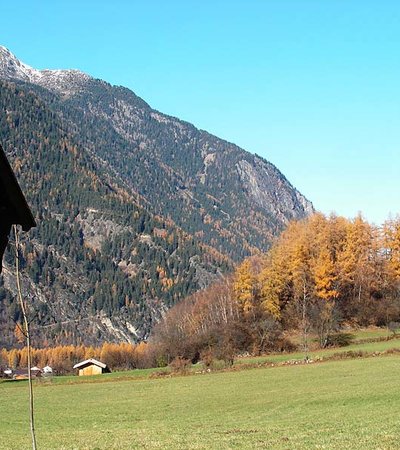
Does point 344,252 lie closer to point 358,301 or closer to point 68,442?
point 358,301

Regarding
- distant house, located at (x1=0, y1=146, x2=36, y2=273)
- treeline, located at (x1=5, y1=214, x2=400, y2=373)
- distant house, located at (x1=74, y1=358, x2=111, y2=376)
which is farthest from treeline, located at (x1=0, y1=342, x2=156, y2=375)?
distant house, located at (x1=0, y1=146, x2=36, y2=273)

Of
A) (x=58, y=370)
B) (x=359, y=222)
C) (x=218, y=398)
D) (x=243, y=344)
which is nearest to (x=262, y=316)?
(x=243, y=344)

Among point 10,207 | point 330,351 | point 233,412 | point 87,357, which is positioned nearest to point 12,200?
point 10,207

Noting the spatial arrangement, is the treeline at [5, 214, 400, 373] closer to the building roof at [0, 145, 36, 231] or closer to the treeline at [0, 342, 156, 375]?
the treeline at [0, 342, 156, 375]

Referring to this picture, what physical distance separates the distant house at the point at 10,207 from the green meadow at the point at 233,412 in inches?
544

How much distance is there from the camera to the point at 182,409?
40594mm

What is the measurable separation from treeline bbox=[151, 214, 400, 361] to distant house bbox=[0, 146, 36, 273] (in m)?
79.5

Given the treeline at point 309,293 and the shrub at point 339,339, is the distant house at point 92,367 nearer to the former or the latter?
the treeline at point 309,293

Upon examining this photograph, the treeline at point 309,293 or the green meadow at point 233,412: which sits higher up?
the treeline at point 309,293

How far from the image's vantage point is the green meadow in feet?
76.4

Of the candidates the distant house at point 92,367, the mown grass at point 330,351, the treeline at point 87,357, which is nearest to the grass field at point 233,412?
the mown grass at point 330,351

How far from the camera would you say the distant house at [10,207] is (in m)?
8.80

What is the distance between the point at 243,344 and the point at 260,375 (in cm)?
2955

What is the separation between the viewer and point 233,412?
36.7 meters
